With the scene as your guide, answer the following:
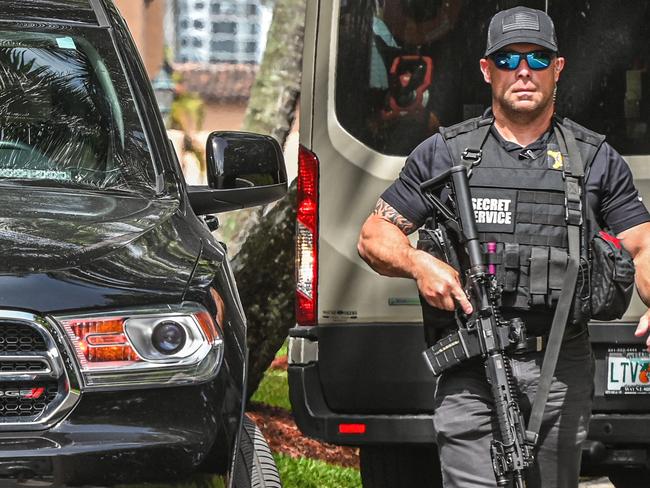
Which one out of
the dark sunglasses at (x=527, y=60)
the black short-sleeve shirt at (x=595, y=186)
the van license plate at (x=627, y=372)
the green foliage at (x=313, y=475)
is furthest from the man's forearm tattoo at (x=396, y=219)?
the green foliage at (x=313, y=475)

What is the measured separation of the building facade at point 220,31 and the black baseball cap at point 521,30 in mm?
Answer: 30659

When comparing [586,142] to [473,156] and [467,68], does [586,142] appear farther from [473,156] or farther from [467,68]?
[467,68]

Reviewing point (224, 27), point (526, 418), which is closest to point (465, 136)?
point (526, 418)

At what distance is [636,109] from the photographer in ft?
19.2

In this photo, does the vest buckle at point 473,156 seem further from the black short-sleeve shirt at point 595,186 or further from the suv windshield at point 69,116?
the suv windshield at point 69,116

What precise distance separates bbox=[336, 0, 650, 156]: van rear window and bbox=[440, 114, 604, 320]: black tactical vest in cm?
113

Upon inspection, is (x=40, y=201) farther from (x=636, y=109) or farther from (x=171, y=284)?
(x=636, y=109)

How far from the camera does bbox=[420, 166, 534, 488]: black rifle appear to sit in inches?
178

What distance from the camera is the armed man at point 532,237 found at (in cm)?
465

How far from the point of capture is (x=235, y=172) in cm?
491

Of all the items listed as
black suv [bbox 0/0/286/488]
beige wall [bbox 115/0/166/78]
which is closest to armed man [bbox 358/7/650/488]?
black suv [bbox 0/0/286/488]

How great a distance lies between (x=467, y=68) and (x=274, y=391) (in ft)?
16.5

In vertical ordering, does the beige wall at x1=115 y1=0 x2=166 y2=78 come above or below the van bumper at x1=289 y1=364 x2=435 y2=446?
above

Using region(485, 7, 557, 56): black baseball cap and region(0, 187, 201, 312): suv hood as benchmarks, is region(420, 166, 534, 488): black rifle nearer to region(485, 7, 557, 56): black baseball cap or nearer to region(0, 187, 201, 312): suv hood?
region(485, 7, 557, 56): black baseball cap
